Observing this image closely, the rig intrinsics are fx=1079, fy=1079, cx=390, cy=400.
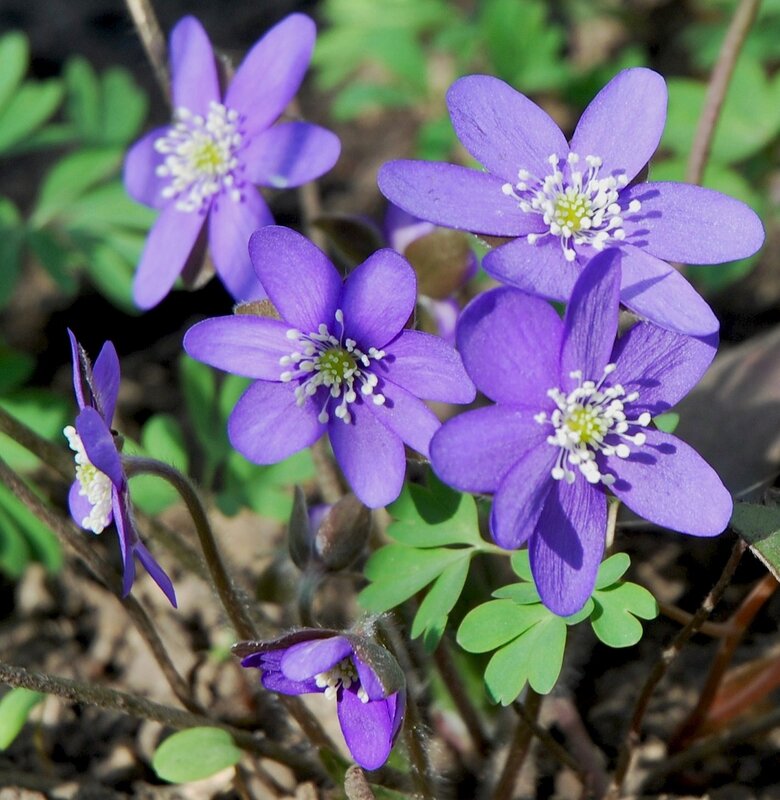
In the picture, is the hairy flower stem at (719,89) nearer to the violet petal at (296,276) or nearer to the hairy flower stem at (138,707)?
the violet petal at (296,276)

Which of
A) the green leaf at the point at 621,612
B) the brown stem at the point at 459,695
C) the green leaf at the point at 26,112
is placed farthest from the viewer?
the green leaf at the point at 26,112

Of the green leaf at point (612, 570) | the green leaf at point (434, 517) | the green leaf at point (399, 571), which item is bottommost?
the green leaf at point (399, 571)

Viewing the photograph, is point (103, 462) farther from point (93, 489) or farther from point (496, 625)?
point (496, 625)

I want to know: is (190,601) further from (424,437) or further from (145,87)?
(145,87)

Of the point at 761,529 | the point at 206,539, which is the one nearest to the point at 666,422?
the point at 761,529

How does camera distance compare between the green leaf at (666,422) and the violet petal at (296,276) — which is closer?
the violet petal at (296,276)

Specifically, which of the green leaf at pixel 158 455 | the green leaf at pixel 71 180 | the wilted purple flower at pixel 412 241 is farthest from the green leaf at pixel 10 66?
the wilted purple flower at pixel 412 241

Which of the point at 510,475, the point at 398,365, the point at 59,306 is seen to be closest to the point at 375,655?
the point at 510,475

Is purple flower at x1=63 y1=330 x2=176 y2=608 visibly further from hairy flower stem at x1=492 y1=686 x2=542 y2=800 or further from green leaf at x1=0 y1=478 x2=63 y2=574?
green leaf at x1=0 y1=478 x2=63 y2=574
